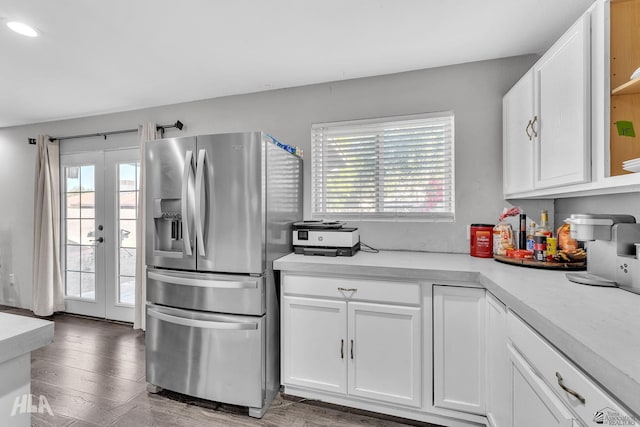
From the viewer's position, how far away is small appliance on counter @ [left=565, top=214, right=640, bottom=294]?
1.20m

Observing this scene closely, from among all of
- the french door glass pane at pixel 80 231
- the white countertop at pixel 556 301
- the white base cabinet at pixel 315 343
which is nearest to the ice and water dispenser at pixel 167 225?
the white countertop at pixel 556 301

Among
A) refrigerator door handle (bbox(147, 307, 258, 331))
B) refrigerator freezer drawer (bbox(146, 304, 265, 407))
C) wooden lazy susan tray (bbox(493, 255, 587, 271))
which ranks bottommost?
refrigerator freezer drawer (bbox(146, 304, 265, 407))

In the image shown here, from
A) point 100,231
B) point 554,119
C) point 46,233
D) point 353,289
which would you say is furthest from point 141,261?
point 554,119

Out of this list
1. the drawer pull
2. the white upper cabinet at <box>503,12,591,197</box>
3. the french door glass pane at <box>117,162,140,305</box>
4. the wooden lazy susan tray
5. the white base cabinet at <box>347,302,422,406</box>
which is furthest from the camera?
the french door glass pane at <box>117,162,140,305</box>

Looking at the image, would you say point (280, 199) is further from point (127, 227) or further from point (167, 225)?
point (127, 227)

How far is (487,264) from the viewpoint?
1771 millimetres

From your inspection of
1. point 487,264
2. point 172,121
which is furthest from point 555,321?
point 172,121

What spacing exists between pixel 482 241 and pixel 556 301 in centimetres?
98

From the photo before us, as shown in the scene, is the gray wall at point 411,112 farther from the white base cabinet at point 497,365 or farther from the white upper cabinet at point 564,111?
the white base cabinet at point 497,365

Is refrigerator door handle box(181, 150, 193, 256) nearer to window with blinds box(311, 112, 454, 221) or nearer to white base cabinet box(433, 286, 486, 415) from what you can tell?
window with blinds box(311, 112, 454, 221)

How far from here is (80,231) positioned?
11.3ft

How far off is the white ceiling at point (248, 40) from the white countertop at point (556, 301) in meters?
1.48

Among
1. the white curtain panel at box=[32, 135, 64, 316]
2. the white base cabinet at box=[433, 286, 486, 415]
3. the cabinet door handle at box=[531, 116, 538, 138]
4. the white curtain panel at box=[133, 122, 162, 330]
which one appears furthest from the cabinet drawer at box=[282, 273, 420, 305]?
the white curtain panel at box=[32, 135, 64, 316]

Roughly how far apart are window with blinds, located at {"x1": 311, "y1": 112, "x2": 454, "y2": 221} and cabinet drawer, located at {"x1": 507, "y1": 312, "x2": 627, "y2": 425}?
1.27 m
